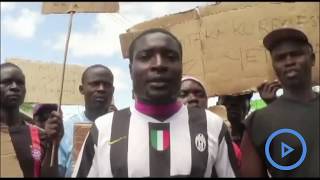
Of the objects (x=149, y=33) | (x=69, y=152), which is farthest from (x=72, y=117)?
(x=149, y=33)

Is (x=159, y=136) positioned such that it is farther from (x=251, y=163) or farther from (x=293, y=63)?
(x=293, y=63)

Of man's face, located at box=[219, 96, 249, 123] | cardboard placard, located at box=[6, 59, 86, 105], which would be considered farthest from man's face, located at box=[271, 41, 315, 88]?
cardboard placard, located at box=[6, 59, 86, 105]

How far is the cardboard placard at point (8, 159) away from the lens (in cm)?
238

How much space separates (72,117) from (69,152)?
1.40ft

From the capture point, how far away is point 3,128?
252cm

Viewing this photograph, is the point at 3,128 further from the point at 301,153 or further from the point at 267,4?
the point at 267,4

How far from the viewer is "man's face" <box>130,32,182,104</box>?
6.70 feet

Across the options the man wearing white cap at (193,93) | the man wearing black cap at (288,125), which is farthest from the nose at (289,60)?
the man wearing white cap at (193,93)

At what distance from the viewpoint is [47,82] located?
4414mm

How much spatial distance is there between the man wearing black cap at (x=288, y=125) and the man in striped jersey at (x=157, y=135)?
0.77ft

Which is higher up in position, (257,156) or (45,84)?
(45,84)

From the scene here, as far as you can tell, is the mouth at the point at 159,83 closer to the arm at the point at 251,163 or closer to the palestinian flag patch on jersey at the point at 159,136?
the palestinian flag patch on jersey at the point at 159,136

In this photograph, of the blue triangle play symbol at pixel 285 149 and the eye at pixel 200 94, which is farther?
the eye at pixel 200 94

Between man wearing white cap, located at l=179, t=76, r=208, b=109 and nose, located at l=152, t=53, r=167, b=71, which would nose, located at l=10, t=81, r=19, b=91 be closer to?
man wearing white cap, located at l=179, t=76, r=208, b=109
